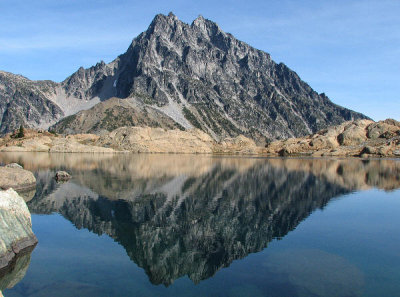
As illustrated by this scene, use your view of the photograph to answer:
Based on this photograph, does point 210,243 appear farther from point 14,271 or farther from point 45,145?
point 45,145

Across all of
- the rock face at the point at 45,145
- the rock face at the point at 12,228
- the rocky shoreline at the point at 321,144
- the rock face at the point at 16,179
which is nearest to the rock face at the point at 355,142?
the rocky shoreline at the point at 321,144

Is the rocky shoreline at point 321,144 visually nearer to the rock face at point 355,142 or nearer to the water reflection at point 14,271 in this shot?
the rock face at point 355,142

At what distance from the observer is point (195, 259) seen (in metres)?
27.6

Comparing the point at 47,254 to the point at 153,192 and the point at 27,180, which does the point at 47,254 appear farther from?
the point at 27,180

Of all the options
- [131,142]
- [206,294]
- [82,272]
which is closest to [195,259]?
[206,294]

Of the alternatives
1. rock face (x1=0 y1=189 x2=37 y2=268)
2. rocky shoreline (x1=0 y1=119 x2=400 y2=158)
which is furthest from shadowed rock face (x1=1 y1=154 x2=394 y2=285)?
rocky shoreline (x1=0 y1=119 x2=400 y2=158)

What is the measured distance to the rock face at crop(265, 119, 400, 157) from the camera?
16400cm

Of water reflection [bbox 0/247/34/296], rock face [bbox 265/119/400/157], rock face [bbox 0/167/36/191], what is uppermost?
rock face [bbox 265/119/400/157]

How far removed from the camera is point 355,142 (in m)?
180

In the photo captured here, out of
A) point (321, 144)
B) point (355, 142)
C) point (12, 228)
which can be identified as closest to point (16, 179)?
point (12, 228)

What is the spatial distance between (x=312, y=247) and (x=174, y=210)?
19.6 m

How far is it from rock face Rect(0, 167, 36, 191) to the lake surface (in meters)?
2.15

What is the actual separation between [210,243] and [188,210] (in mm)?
13535

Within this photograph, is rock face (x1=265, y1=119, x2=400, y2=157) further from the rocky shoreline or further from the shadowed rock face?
the shadowed rock face
